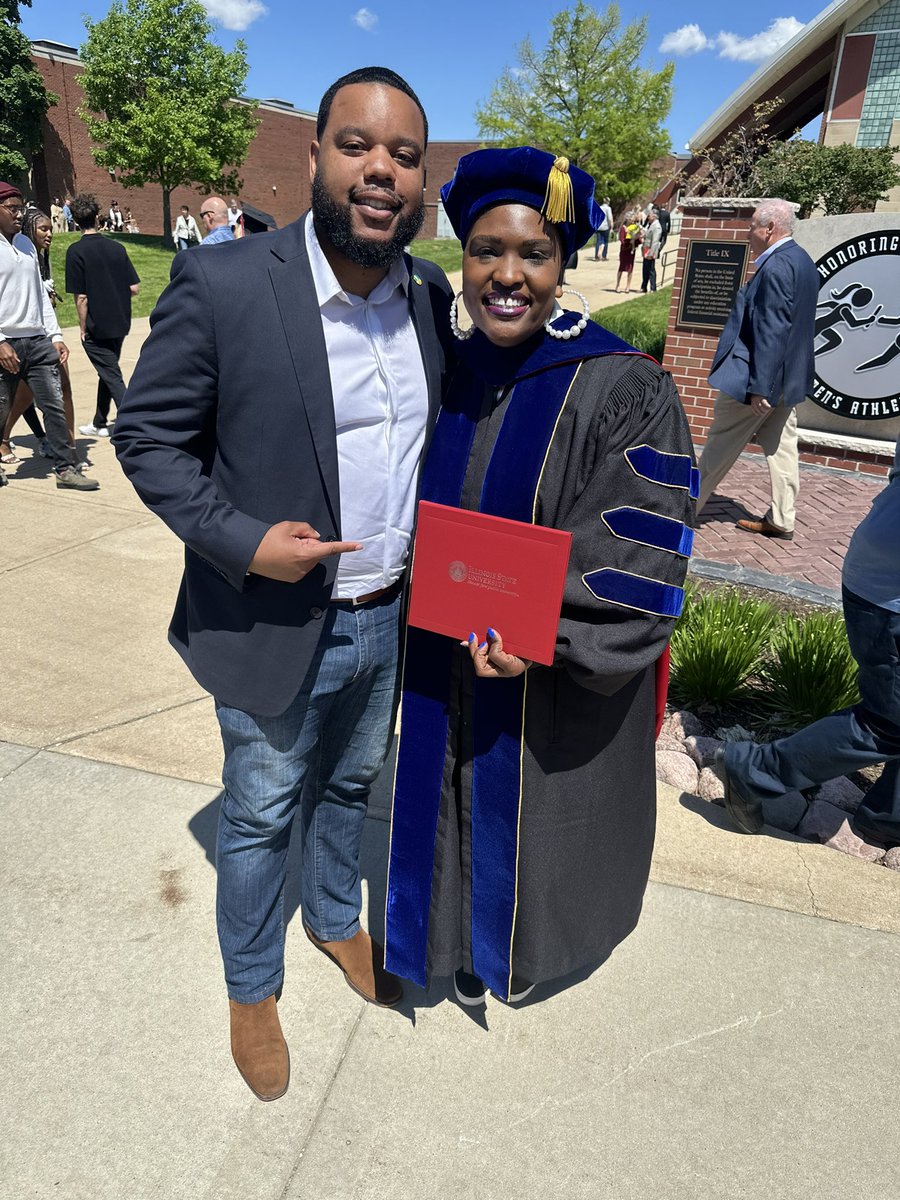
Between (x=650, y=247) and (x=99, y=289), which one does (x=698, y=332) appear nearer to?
(x=99, y=289)

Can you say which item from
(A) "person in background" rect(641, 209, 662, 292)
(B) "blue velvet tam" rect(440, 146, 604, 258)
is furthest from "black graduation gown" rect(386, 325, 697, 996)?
(A) "person in background" rect(641, 209, 662, 292)

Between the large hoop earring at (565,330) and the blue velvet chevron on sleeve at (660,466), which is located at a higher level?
the large hoop earring at (565,330)

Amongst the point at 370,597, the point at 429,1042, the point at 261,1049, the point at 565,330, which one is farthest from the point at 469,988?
the point at 565,330

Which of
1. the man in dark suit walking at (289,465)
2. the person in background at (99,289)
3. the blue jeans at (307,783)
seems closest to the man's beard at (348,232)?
the man in dark suit walking at (289,465)

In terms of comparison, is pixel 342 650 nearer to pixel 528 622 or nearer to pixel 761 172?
pixel 528 622

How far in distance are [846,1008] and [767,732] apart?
1.46m

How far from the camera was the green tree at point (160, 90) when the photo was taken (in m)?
32.5

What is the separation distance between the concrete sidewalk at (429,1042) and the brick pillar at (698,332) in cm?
557

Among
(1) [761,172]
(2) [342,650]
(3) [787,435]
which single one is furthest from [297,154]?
(2) [342,650]

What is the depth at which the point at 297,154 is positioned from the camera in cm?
5131

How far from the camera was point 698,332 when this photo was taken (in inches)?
308

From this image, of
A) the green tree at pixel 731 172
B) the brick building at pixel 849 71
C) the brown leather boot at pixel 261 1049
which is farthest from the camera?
the brick building at pixel 849 71

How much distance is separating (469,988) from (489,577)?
4.06 ft

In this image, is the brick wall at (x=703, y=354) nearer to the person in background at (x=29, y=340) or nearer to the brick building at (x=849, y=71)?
the person in background at (x=29, y=340)
